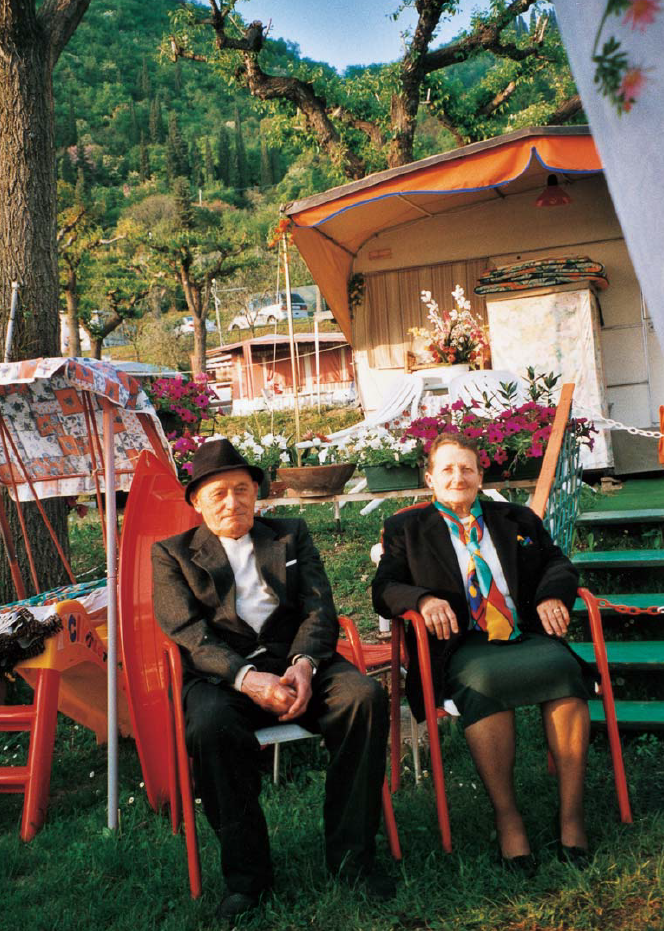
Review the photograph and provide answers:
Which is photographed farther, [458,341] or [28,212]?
[458,341]

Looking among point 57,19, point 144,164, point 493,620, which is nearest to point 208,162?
point 144,164

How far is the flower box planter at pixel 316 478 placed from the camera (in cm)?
568

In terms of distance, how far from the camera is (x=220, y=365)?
4203 centimetres

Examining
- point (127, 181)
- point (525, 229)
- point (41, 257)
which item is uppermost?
point (127, 181)

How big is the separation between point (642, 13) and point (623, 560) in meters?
3.59

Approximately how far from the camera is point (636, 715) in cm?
361

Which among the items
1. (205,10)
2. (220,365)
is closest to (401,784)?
(205,10)

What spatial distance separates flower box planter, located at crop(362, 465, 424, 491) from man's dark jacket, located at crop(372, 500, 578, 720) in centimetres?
222

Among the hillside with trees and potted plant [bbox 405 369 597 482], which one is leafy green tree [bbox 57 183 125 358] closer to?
the hillside with trees

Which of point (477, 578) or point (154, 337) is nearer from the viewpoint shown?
point (477, 578)

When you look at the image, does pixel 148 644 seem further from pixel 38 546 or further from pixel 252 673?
pixel 38 546

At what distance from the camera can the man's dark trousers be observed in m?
2.65

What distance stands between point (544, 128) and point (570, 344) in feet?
6.05

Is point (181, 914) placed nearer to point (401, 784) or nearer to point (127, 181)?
point (401, 784)
